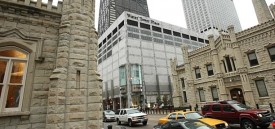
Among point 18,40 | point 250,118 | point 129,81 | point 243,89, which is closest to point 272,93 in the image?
point 243,89

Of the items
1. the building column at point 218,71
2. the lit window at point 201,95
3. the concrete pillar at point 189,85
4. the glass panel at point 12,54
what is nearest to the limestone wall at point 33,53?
the glass panel at point 12,54

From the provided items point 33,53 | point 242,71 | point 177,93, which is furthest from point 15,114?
point 177,93

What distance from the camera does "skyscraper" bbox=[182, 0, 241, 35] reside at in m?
160

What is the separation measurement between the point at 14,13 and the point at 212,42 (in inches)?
1014

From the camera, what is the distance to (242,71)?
21.7 m

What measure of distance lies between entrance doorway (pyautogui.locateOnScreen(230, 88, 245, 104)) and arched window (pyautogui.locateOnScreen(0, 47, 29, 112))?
81.8 ft

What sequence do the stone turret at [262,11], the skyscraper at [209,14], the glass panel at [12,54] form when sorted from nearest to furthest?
the glass panel at [12,54] → the stone turret at [262,11] → the skyscraper at [209,14]

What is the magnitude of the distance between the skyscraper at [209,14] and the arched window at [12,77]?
162 meters

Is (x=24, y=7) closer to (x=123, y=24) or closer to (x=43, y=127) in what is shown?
(x=43, y=127)

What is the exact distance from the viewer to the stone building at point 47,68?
22.1 ft

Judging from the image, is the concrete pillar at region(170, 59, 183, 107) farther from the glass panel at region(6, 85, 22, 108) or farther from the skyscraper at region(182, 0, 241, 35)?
the skyscraper at region(182, 0, 241, 35)

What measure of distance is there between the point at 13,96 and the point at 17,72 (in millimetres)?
1010

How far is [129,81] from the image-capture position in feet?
190

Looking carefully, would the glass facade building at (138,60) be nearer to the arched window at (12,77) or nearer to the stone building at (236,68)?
the stone building at (236,68)
